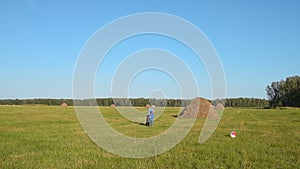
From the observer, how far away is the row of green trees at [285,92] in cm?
13775

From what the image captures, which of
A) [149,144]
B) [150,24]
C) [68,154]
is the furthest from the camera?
[150,24]

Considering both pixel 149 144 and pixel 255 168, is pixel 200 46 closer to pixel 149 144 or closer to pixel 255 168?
pixel 149 144

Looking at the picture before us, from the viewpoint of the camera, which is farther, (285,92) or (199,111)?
(285,92)

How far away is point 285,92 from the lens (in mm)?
153000

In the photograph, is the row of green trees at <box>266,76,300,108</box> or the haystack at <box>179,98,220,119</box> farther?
the row of green trees at <box>266,76,300,108</box>

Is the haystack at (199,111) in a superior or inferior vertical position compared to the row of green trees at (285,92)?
inferior

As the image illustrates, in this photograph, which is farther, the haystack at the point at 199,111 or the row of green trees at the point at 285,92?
the row of green trees at the point at 285,92

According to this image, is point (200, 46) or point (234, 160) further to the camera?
point (200, 46)

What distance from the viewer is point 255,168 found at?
11133mm

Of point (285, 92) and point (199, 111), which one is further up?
point (285, 92)

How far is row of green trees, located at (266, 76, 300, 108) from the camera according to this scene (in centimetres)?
13775

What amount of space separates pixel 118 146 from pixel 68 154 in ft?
9.65

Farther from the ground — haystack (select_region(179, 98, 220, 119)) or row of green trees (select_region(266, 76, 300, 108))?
row of green trees (select_region(266, 76, 300, 108))

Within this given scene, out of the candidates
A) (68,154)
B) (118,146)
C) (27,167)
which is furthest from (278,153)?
(27,167)
